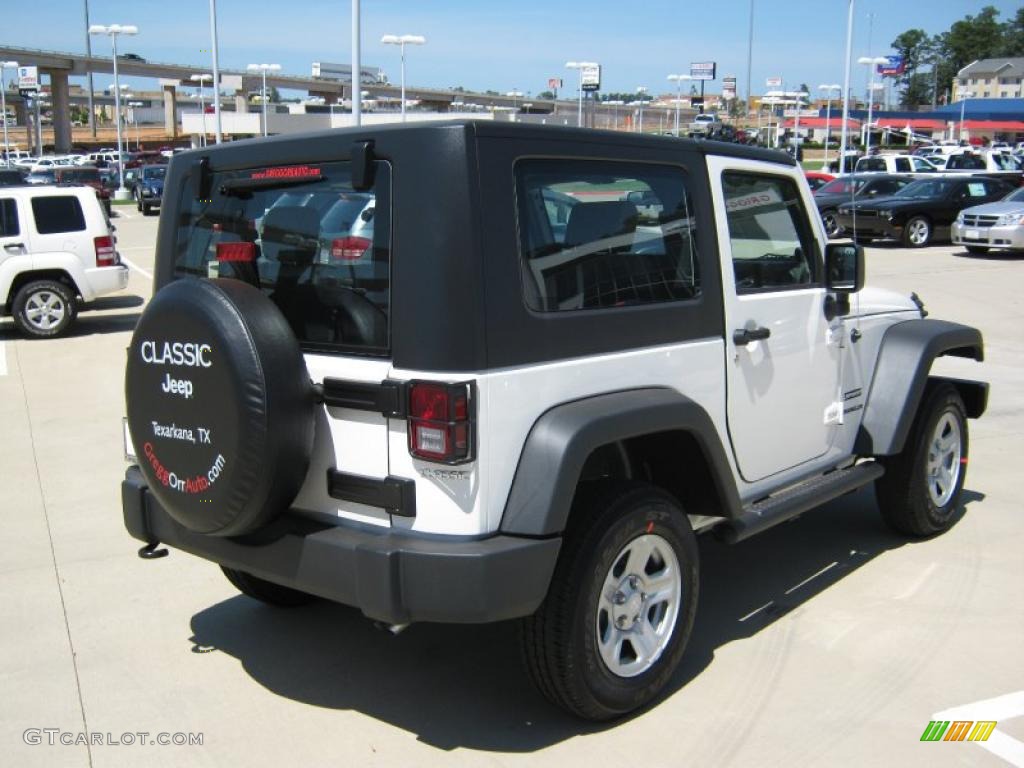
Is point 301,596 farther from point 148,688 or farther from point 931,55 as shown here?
point 931,55

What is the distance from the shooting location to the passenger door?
410 cm

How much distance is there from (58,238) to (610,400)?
452 inches

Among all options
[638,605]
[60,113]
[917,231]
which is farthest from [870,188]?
[60,113]

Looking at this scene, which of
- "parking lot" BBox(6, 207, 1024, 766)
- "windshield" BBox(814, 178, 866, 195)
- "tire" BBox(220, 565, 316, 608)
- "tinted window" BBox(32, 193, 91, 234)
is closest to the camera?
"parking lot" BBox(6, 207, 1024, 766)

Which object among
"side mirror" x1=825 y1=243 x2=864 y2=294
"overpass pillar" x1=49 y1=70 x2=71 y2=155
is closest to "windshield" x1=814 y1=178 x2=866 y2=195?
"side mirror" x1=825 y1=243 x2=864 y2=294

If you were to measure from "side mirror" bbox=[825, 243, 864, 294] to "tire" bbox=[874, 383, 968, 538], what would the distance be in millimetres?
1019

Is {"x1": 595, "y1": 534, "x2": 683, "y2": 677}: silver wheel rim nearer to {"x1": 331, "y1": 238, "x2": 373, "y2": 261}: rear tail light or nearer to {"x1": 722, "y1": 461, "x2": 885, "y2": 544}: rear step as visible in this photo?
{"x1": 722, "y1": 461, "x2": 885, "y2": 544}: rear step

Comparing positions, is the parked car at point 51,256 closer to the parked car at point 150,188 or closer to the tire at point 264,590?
the tire at point 264,590

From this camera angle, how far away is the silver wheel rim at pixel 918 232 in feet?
75.7

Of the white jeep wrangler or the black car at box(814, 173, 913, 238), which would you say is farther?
the black car at box(814, 173, 913, 238)

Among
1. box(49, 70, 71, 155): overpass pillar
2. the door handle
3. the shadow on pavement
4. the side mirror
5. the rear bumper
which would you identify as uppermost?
box(49, 70, 71, 155): overpass pillar

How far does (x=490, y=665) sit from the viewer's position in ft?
13.5

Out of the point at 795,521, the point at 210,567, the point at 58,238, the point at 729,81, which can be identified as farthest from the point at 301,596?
the point at 729,81

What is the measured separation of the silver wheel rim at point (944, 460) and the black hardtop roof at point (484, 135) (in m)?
2.04
